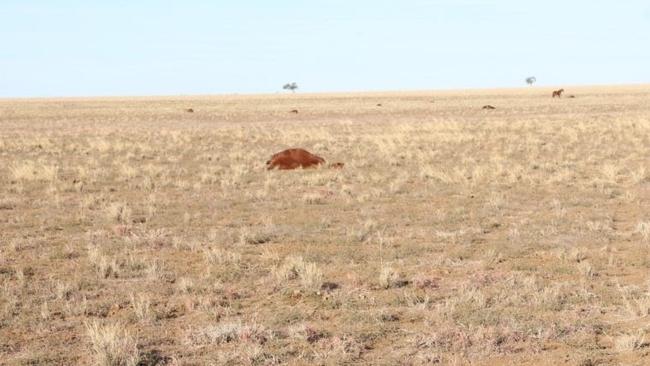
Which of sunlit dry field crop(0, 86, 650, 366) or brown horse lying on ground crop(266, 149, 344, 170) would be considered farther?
brown horse lying on ground crop(266, 149, 344, 170)

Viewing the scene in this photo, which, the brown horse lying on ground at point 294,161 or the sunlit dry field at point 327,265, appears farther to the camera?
the brown horse lying on ground at point 294,161

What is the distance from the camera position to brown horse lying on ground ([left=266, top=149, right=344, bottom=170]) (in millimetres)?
18375

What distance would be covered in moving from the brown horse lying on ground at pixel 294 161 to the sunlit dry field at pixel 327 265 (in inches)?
20.5

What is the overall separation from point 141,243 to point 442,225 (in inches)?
167

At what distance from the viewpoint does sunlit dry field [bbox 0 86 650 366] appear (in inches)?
224

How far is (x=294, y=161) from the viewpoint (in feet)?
60.6

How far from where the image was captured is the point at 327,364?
17.4 ft

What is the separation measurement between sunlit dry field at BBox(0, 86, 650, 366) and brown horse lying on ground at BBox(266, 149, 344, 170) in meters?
0.52

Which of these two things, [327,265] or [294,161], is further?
[294,161]

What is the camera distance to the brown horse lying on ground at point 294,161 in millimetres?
18375

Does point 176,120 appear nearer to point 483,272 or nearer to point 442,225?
point 442,225

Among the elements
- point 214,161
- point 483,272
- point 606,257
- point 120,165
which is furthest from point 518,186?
point 120,165

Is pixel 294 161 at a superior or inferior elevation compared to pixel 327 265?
superior

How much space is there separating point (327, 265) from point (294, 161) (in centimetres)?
1027
